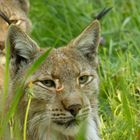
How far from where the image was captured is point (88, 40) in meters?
6.03

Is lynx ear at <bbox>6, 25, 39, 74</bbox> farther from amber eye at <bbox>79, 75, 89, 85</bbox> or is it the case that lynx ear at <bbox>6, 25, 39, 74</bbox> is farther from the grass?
the grass

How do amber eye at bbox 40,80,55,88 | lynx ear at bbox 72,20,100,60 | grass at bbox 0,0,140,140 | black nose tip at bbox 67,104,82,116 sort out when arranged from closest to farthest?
black nose tip at bbox 67,104,82,116 → amber eye at bbox 40,80,55,88 → lynx ear at bbox 72,20,100,60 → grass at bbox 0,0,140,140

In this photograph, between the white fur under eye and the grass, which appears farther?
the grass

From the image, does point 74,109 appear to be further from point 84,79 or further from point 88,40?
point 88,40

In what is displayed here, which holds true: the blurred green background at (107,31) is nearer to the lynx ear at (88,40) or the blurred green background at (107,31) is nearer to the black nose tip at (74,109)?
the lynx ear at (88,40)

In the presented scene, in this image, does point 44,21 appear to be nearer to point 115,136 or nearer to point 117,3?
point 117,3

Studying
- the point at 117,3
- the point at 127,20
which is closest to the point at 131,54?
the point at 127,20

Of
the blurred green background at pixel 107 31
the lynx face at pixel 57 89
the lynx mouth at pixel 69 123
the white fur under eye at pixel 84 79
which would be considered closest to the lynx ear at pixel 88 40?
the lynx face at pixel 57 89

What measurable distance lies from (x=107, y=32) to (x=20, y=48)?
10.8 ft

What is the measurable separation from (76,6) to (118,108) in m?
2.70

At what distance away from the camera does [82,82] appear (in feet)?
18.8

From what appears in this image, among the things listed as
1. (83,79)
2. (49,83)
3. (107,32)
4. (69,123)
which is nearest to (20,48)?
(49,83)

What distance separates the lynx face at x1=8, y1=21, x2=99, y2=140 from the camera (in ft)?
17.9

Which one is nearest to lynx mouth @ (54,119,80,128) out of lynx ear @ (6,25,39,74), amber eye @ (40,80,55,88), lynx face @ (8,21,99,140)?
lynx face @ (8,21,99,140)
